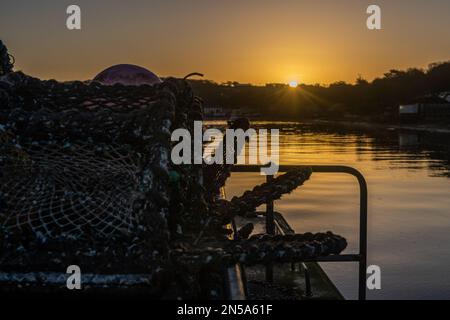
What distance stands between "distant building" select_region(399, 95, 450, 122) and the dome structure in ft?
221

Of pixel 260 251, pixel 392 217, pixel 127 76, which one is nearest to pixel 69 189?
pixel 260 251

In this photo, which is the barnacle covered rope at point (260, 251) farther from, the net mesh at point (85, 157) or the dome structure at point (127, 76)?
the dome structure at point (127, 76)

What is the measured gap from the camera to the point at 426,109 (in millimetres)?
69688

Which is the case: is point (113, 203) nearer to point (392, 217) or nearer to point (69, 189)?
point (69, 189)

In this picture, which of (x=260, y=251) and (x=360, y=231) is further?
(x=360, y=231)

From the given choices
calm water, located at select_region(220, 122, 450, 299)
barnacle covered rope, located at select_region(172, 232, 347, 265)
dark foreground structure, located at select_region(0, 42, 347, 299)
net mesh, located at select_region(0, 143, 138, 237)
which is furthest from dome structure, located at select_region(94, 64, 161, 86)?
calm water, located at select_region(220, 122, 450, 299)

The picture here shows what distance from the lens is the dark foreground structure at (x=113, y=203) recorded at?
4.82 ft

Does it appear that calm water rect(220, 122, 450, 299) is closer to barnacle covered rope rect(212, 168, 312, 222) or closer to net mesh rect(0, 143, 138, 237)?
barnacle covered rope rect(212, 168, 312, 222)

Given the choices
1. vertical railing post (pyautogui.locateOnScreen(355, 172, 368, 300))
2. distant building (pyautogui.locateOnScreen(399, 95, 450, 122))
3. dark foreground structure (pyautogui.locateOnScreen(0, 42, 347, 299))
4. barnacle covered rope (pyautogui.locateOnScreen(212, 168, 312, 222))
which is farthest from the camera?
distant building (pyautogui.locateOnScreen(399, 95, 450, 122))

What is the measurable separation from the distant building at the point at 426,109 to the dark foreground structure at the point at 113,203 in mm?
68427

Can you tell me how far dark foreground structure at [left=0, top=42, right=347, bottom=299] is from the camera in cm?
147

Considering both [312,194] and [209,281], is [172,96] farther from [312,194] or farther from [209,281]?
[312,194]

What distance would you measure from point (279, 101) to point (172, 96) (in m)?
145

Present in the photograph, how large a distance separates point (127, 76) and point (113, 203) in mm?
1592
